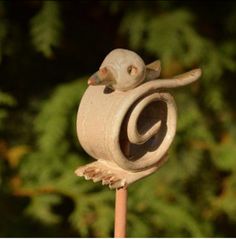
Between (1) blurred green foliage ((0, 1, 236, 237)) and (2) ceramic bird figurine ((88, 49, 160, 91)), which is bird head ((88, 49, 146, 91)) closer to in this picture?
(2) ceramic bird figurine ((88, 49, 160, 91))

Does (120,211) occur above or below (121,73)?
below

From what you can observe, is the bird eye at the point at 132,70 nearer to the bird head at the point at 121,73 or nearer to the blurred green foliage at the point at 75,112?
the bird head at the point at 121,73

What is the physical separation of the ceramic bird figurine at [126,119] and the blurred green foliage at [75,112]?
→ 60 centimetres

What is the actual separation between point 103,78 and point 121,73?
0.09 ft

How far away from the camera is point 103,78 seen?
79 cm

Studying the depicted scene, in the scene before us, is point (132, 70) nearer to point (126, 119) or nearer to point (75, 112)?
point (126, 119)

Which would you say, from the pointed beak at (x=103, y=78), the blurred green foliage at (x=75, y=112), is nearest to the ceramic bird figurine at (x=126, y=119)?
the pointed beak at (x=103, y=78)

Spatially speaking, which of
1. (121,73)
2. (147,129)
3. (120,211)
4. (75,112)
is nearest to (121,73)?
(121,73)

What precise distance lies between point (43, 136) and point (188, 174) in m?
0.50

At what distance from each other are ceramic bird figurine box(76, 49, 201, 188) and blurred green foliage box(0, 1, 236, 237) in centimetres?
60

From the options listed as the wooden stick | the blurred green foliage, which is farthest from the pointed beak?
the blurred green foliage

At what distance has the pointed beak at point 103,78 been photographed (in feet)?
2.59

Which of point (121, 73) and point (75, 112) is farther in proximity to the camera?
point (75, 112)

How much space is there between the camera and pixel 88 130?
83cm
